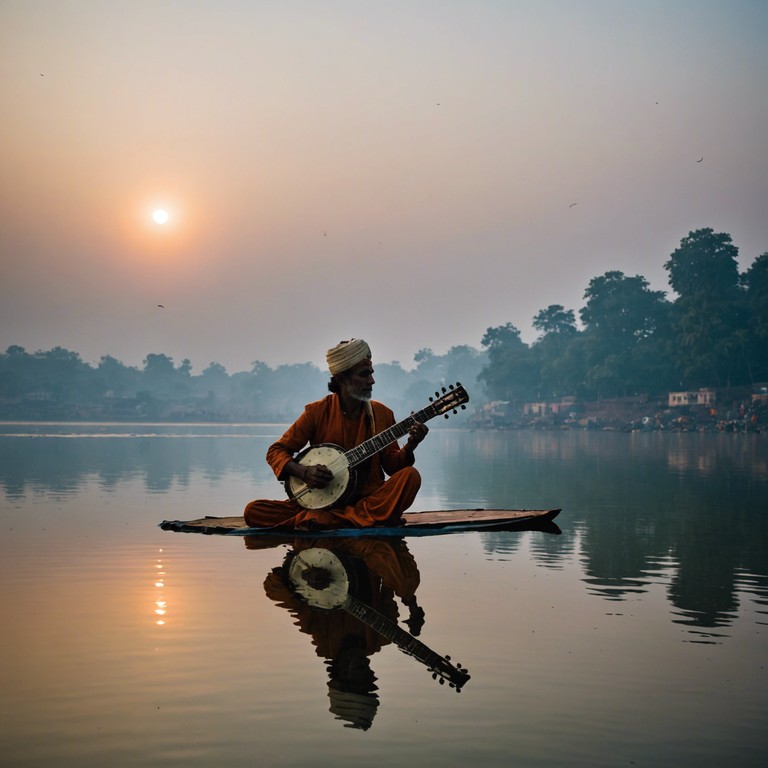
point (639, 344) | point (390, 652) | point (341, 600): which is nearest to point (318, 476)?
point (341, 600)

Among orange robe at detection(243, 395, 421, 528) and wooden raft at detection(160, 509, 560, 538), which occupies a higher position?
orange robe at detection(243, 395, 421, 528)

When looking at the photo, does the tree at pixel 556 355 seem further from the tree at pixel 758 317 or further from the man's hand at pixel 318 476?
the man's hand at pixel 318 476

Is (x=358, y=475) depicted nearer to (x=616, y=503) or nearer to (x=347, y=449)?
(x=347, y=449)

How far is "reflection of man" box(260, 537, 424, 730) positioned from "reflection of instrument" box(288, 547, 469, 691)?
0.15 ft

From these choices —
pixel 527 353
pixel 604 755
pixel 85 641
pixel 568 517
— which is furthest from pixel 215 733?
pixel 527 353

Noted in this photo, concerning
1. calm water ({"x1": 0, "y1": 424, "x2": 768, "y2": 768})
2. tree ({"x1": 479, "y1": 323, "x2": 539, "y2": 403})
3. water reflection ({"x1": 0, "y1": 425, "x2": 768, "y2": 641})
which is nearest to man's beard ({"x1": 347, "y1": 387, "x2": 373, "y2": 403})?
calm water ({"x1": 0, "y1": 424, "x2": 768, "y2": 768})

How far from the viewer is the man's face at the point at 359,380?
9391 millimetres

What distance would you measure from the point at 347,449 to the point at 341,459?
227 mm

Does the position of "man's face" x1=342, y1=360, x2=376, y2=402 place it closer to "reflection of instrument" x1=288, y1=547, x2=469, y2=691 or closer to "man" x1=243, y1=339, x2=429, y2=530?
"man" x1=243, y1=339, x2=429, y2=530

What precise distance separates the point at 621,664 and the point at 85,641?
2392 mm

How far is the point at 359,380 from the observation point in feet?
30.8

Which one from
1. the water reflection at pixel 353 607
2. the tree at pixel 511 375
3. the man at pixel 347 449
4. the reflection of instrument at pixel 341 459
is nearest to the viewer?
the water reflection at pixel 353 607

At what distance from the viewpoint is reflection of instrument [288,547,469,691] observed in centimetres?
451

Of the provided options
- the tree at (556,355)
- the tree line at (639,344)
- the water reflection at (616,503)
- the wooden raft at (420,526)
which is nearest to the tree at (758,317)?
the tree line at (639,344)
